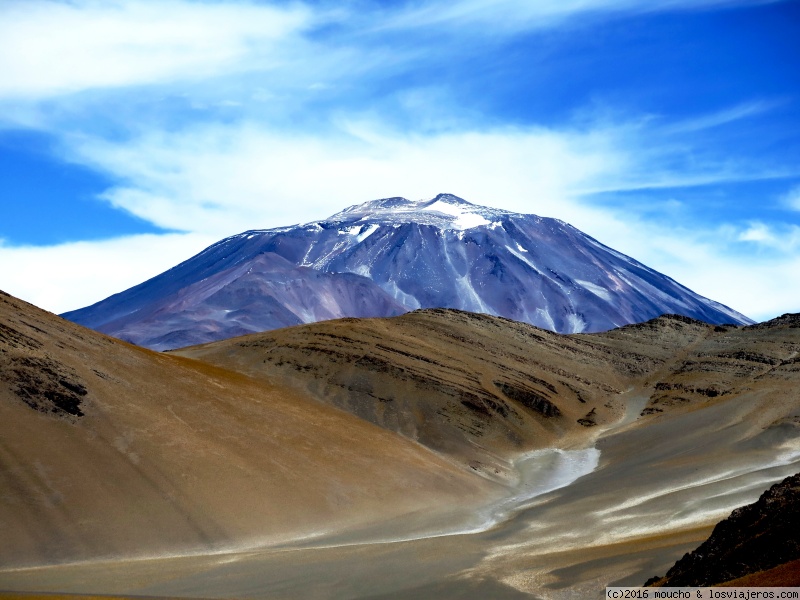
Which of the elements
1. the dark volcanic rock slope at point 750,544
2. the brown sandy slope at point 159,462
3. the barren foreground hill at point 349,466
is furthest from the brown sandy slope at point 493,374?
the dark volcanic rock slope at point 750,544

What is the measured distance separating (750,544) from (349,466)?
2857 cm

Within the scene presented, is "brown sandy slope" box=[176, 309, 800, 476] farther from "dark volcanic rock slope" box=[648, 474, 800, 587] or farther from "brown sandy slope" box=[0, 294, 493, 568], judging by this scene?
"dark volcanic rock slope" box=[648, 474, 800, 587]

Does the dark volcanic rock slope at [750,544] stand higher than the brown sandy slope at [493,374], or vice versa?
the brown sandy slope at [493,374]

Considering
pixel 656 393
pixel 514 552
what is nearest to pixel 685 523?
pixel 514 552

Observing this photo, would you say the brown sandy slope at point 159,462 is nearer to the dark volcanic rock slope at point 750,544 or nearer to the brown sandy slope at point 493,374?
the brown sandy slope at point 493,374

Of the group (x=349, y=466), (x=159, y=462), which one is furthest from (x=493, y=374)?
(x=159, y=462)

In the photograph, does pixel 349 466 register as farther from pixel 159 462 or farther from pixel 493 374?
pixel 493 374

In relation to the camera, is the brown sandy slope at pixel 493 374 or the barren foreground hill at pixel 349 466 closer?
the barren foreground hill at pixel 349 466

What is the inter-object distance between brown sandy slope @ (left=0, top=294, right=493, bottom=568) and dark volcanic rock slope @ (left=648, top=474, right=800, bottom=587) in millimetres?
19132

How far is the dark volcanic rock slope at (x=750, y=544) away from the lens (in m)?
20.4

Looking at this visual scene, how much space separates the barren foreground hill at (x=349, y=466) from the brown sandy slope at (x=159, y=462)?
0.33 feet

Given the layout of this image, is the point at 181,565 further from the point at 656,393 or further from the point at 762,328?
the point at 762,328

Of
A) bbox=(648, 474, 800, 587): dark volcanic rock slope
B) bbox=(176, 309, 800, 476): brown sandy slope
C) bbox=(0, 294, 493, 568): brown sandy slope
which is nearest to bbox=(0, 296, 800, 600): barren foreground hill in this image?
bbox=(0, 294, 493, 568): brown sandy slope

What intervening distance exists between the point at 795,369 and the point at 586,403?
16.0 meters
